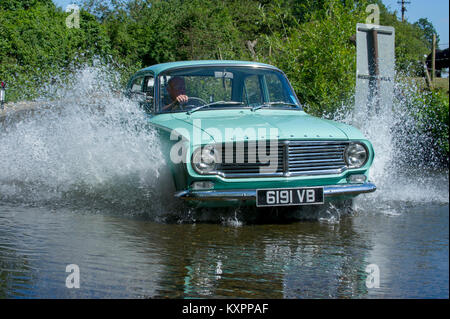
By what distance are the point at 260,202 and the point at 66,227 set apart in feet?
5.81

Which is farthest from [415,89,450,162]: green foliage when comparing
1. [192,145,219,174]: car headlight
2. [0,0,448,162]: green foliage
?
[192,145,219,174]: car headlight

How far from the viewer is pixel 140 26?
1302 inches

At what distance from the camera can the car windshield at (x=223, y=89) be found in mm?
6750

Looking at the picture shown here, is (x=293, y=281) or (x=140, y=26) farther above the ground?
(x=140, y=26)

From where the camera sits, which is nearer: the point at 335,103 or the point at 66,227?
the point at 66,227

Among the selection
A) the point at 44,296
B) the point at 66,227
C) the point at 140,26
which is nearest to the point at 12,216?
the point at 66,227

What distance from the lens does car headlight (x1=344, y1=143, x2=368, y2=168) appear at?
5.86m

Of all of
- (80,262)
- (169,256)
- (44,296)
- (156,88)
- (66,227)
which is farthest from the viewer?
(156,88)

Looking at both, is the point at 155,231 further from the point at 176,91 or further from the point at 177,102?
the point at 176,91

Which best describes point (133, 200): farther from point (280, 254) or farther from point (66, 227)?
point (280, 254)

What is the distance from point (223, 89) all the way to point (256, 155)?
1933 mm

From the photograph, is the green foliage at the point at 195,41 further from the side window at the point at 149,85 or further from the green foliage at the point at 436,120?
the side window at the point at 149,85

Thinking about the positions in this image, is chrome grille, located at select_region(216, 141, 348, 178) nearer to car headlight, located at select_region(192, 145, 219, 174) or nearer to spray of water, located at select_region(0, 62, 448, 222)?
car headlight, located at select_region(192, 145, 219, 174)

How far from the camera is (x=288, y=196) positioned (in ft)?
17.9
